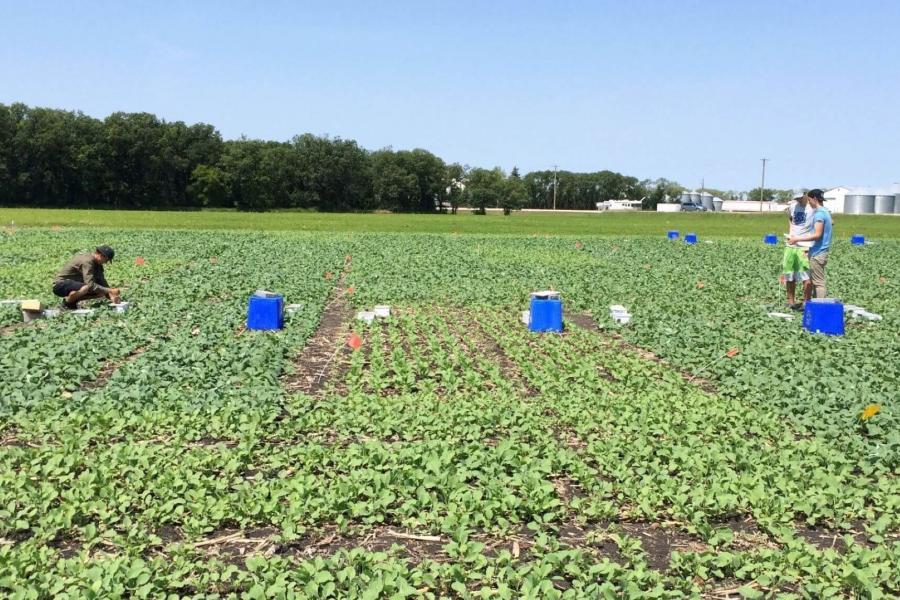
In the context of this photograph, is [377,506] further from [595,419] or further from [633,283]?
[633,283]

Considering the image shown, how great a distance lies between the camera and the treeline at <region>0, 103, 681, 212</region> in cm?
9438

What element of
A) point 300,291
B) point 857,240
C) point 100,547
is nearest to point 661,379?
point 100,547

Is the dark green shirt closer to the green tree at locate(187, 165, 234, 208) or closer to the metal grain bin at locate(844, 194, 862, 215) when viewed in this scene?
the green tree at locate(187, 165, 234, 208)

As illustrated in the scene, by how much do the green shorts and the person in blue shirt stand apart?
0.17m

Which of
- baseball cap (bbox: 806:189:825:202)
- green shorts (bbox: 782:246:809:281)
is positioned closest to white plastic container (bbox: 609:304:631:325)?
→ green shorts (bbox: 782:246:809:281)

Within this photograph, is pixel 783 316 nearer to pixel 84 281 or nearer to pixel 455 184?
pixel 84 281

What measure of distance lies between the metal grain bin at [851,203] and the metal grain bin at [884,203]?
8.68ft

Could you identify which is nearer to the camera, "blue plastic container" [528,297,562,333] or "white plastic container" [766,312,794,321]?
"blue plastic container" [528,297,562,333]

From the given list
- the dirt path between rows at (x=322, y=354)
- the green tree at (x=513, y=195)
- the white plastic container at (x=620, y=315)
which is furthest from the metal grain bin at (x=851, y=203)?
the dirt path between rows at (x=322, y=354)

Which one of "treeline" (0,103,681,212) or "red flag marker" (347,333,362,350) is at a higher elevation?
"treeline" (0,103,681,212)

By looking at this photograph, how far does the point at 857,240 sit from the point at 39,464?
35.9 m

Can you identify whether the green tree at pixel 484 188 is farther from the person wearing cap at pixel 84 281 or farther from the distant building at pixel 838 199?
the person wearing cap at pixel 84 281

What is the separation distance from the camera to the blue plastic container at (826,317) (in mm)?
11711

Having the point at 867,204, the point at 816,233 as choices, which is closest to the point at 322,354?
the point at 816,233
